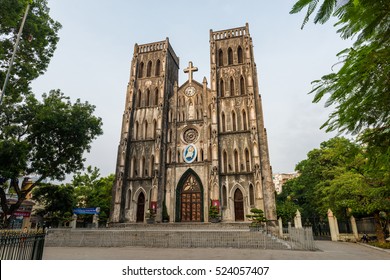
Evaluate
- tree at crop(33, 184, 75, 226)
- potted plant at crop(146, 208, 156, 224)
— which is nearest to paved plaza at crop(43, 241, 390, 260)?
potted plant at crop(146, 208, 156, 224)

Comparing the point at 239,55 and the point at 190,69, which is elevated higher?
the point at 239,55

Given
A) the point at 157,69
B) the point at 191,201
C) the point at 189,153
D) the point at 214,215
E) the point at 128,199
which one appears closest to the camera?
the point at 214,215

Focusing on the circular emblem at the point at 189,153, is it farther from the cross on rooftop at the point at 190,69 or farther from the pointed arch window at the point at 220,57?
the pointed arch window at the point at 220,57

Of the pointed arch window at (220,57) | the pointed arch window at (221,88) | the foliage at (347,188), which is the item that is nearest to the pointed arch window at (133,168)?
the pointed arch window at (221,88)

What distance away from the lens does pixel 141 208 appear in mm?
25500

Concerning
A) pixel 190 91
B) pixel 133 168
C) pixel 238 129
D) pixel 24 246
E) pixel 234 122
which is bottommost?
pixel 24 246

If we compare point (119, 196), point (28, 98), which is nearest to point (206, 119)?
point (119, 196)

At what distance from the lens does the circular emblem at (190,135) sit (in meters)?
26.8

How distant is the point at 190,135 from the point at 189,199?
273 inches

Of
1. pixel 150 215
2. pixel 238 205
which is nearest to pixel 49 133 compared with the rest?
pixel 150 215

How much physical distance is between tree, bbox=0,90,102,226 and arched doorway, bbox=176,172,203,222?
10.2m

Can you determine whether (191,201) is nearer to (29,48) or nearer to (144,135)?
(144,135)

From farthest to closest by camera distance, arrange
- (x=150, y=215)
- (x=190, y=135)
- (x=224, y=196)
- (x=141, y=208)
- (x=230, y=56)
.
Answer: (x=230, y=56)
(x=190, y=135)
(x=141, y=208)
(x=224, y=196)
(x=150, y=215)

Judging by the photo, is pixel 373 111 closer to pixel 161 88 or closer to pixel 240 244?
pixel 240 244
